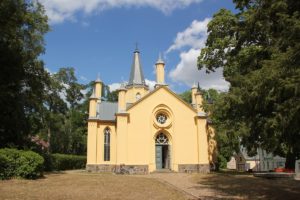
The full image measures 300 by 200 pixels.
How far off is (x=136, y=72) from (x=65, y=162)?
14099 millimetres

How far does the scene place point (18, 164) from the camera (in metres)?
18.8

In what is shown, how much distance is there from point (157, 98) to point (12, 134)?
49.1 feet

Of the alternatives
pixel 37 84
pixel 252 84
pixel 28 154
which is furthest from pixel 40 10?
pixel 252 84

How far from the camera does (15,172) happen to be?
738 inches

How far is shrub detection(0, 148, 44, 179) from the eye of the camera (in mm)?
18109

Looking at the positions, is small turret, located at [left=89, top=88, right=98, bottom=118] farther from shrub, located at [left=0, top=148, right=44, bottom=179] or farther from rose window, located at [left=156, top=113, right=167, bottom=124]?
shrub, located at [left=0, top=148, right=44, bottom=179]

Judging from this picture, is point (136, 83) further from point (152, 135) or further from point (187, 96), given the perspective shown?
point (187, 96)

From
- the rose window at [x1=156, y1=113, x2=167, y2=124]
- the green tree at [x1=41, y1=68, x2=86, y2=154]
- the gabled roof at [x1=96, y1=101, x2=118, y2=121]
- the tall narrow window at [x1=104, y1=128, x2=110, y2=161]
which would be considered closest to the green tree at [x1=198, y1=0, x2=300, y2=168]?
the rose window at [x1=156, y1=113, x2=167, y2=124]

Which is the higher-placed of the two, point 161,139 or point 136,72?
point 136,72

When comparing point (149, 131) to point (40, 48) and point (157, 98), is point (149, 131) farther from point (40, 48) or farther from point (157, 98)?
point (40, 48)

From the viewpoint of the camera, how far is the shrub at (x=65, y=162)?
34.8 m

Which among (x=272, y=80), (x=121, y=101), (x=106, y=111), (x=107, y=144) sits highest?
(x=121, y=101)

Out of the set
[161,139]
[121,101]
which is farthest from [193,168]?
[121,101]

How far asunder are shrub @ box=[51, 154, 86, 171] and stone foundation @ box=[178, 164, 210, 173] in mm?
13201
